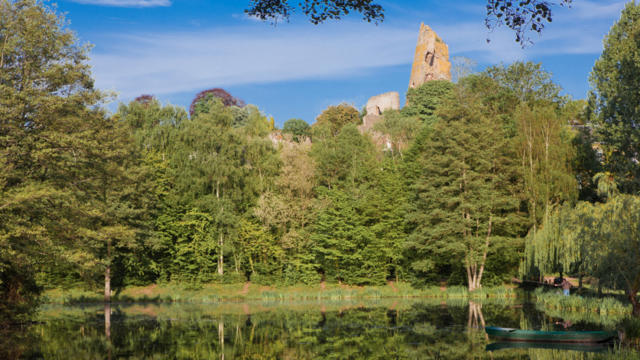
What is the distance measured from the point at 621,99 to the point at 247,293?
107 feet

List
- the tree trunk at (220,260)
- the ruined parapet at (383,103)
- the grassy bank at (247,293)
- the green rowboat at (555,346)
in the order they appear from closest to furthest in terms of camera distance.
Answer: the green rowboat at (555,346), the grassy bank at (247,293), the tree trunk at (220,260), the ruined parapet at (383,103)

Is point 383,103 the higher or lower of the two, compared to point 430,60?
lower

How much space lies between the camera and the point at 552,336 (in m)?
22.2

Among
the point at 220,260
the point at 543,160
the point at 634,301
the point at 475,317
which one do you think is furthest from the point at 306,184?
the point at 634,301

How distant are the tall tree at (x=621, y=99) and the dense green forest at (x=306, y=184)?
144 millimetres

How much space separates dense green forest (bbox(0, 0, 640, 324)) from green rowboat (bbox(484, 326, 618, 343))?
423 centimetres

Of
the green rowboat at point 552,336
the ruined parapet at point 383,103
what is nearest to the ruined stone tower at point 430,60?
the ruined parapet at point 383,103

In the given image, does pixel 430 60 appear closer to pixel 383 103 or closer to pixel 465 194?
pixel 383 103

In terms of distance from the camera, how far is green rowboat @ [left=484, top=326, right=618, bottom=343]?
70.8 feet

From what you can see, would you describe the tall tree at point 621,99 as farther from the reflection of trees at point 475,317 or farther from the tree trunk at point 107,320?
the tree trunk at point 107,320

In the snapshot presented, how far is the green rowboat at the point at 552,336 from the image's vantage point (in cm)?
2159

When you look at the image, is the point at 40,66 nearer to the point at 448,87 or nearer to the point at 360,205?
the point at 360,205

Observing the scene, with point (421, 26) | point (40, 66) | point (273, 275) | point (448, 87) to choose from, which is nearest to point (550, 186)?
point (273, 275)

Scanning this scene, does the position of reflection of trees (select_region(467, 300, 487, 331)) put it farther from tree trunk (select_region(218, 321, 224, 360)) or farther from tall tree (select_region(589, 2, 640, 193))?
tall tree (select_region(589, 2, 640, 193))
